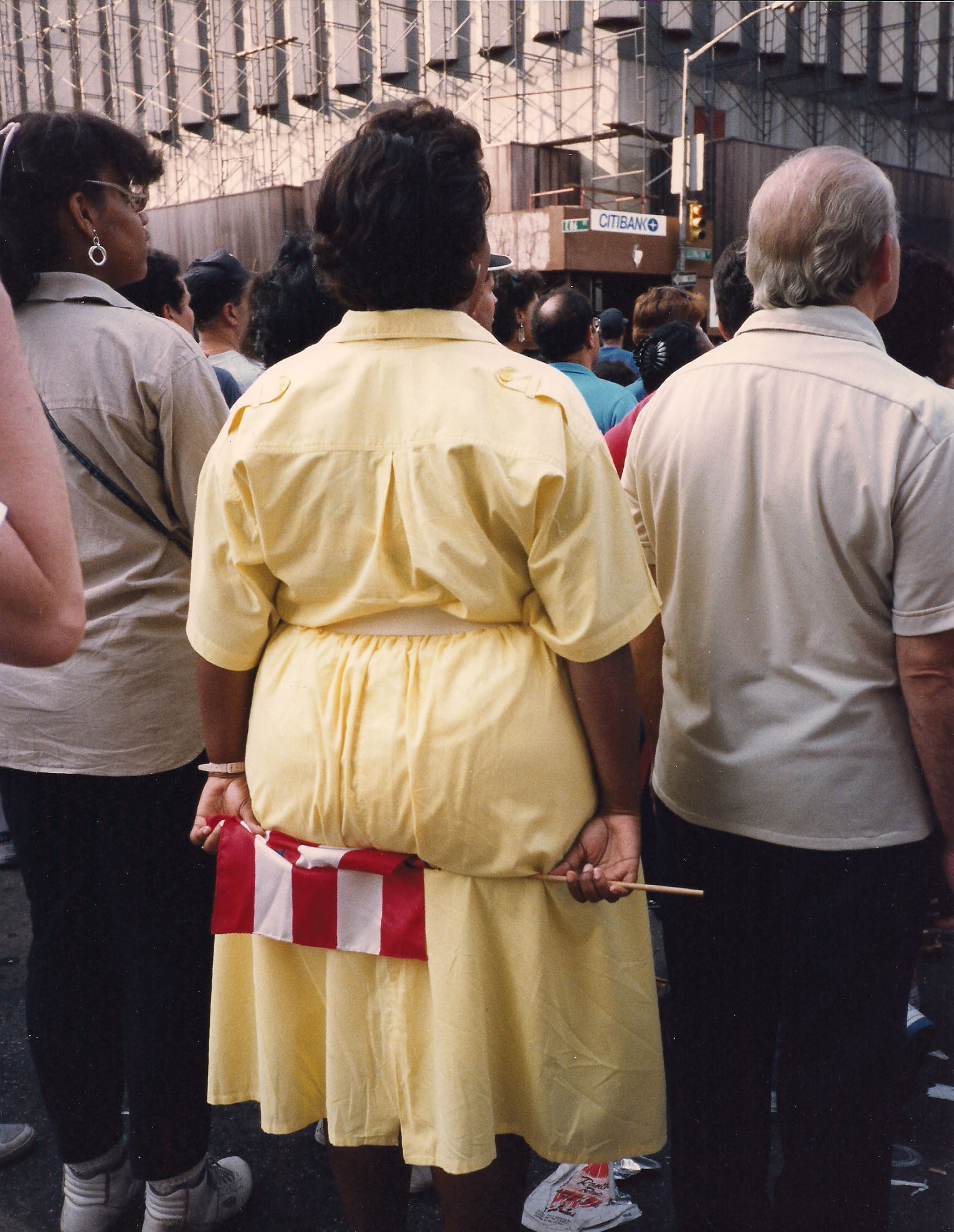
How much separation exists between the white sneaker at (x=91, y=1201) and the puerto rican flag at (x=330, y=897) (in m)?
0.90

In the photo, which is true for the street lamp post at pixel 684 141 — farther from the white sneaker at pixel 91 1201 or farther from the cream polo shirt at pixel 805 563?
the white sneaker at pixel 91 1201

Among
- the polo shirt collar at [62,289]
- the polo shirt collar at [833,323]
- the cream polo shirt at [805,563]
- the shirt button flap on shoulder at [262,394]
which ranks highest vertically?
the polo shirt collar at [62,289]

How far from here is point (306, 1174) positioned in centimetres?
235

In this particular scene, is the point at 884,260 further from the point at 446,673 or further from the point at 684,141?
the point at 684,141

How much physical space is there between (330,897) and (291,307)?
1464mm

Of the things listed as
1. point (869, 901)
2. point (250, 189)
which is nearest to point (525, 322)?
point (869, 901)

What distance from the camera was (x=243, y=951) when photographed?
175cm

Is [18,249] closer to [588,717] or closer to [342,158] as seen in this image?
[342,158]

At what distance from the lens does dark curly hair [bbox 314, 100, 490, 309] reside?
1459 millimetres

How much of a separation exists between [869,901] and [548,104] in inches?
771

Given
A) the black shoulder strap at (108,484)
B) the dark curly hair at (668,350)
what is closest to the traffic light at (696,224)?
the dark curly hair at (668,350)

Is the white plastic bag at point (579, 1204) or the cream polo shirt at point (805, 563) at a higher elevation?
the cream polo shirt at point (805, 563)

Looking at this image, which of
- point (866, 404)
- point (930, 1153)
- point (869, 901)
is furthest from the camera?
point (930, 1153)

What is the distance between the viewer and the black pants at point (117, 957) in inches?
79.5
